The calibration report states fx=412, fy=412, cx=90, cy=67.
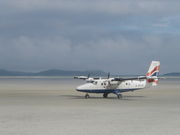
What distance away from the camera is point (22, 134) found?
1609 centimetres

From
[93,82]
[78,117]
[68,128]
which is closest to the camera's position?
[68,128]

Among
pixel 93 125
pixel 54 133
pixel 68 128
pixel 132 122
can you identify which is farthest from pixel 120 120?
pixel 54 133

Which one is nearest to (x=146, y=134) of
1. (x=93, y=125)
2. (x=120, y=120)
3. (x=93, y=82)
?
(x=93, y=125)

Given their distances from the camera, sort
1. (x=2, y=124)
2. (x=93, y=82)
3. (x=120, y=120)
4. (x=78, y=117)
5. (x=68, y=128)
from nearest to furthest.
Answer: (x=68, y=128), (x=2, y=124), (x=120, y=120), (x=78, y=117), (x=93, y=82)

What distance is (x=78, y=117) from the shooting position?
874 inches

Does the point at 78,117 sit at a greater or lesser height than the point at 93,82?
lesser

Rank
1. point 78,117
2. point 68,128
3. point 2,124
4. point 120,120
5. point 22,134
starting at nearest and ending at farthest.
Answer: point 22,134
point 68,128
point 2,124
point 120,120
point 78,117

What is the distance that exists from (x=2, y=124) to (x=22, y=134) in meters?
3.19

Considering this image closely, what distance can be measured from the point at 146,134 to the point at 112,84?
81.8 ft

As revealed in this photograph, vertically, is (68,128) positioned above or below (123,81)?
below

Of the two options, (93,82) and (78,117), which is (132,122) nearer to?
(78,117)

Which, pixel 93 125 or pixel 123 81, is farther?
pixel 123 81

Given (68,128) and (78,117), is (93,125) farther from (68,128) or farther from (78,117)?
(78,117)

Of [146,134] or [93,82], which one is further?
[93,82]
